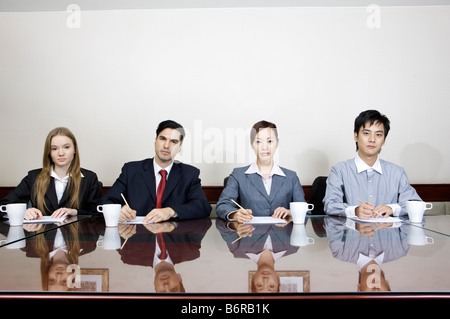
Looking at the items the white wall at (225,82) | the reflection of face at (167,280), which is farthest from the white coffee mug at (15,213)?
the white wall at (225,82)

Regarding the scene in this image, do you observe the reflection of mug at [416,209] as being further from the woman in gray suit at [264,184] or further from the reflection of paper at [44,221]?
the reflection of paper at [44,221]

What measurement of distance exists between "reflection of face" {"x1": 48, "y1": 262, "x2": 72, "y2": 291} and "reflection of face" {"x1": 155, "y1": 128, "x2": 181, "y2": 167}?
1393 mm

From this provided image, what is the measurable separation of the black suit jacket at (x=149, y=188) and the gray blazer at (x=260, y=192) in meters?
0.20

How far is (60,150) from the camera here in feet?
7.32

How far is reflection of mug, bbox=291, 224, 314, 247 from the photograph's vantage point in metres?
1.06

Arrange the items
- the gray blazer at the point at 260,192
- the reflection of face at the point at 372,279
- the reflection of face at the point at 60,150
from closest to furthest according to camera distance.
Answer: the reflection of face at the point at 372,279 < the gray blazer at the point at 260,192 < the reflection of face at the point at 60,150

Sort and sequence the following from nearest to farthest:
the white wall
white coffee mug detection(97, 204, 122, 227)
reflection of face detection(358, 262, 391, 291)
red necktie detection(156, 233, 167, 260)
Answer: reflection of face detection(358, 262, 391, 291) < red necktie detection(156, 233, 167, 260) < white coffee mug detection(97, 204, 122, 227) < the white wall

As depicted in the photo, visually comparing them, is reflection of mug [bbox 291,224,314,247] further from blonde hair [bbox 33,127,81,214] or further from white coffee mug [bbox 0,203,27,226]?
blonde hair [bbox 33,127,81,214]

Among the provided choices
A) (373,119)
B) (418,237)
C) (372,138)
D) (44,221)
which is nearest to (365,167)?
(372,138)

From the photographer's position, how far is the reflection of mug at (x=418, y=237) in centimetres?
107

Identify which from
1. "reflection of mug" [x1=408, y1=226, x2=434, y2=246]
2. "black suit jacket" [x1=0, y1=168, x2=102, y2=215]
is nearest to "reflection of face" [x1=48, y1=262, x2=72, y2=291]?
"reflection of mug" [x1=408, y1=226, x2=434, y2=246]

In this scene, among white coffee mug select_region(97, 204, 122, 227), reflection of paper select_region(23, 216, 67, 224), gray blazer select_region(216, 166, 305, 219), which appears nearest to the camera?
white coffee mug select_region(97, 204, 122, 227)

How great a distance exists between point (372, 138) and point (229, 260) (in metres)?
1.55

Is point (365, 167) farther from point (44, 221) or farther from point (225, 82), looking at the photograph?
point (44, 221)
